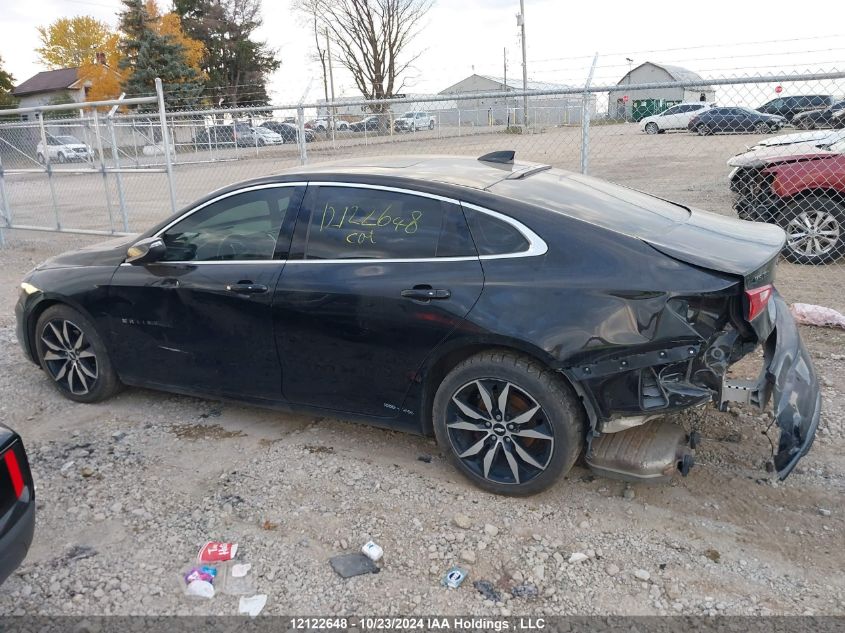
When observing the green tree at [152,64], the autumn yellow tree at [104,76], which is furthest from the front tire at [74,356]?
the autumn yellow tree at [104,76]

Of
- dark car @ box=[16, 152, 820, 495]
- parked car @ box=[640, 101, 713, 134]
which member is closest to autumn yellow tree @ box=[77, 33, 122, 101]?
parked car @ box=[640, 101, 713, 134]

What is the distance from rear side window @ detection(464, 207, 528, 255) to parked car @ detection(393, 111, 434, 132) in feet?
25.8

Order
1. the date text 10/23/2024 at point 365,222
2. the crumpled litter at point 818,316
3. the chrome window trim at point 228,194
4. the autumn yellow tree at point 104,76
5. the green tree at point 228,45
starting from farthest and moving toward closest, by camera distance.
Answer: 1. the green tree at point 228,45
2. the autumn yellow tree at point 104,76
3. the crumpled litter at point 818,316
4. the chrome window trim at point 228,194
5. the date text 10/23/2024 at point 365,222

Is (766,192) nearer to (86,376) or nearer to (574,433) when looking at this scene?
(574,433)

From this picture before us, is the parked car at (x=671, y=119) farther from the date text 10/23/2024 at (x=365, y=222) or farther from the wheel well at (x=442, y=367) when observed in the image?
the wheel well at (x=442, y=367)

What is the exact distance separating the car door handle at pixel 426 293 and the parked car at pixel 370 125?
766cm

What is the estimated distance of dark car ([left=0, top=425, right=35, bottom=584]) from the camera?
2486mm

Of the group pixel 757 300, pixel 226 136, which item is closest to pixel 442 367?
pixel 757 300

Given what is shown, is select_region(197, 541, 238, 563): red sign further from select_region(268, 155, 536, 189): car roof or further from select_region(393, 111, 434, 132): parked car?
select_region(393, 111, 434, 132): parked car

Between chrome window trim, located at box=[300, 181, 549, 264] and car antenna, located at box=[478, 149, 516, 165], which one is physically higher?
car antenna, located at box=[478, 149, 516, 165]

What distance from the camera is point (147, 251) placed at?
4234 millimetres

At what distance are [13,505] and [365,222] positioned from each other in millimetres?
2100

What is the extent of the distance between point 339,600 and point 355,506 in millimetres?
699

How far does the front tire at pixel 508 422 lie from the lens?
329 cm
